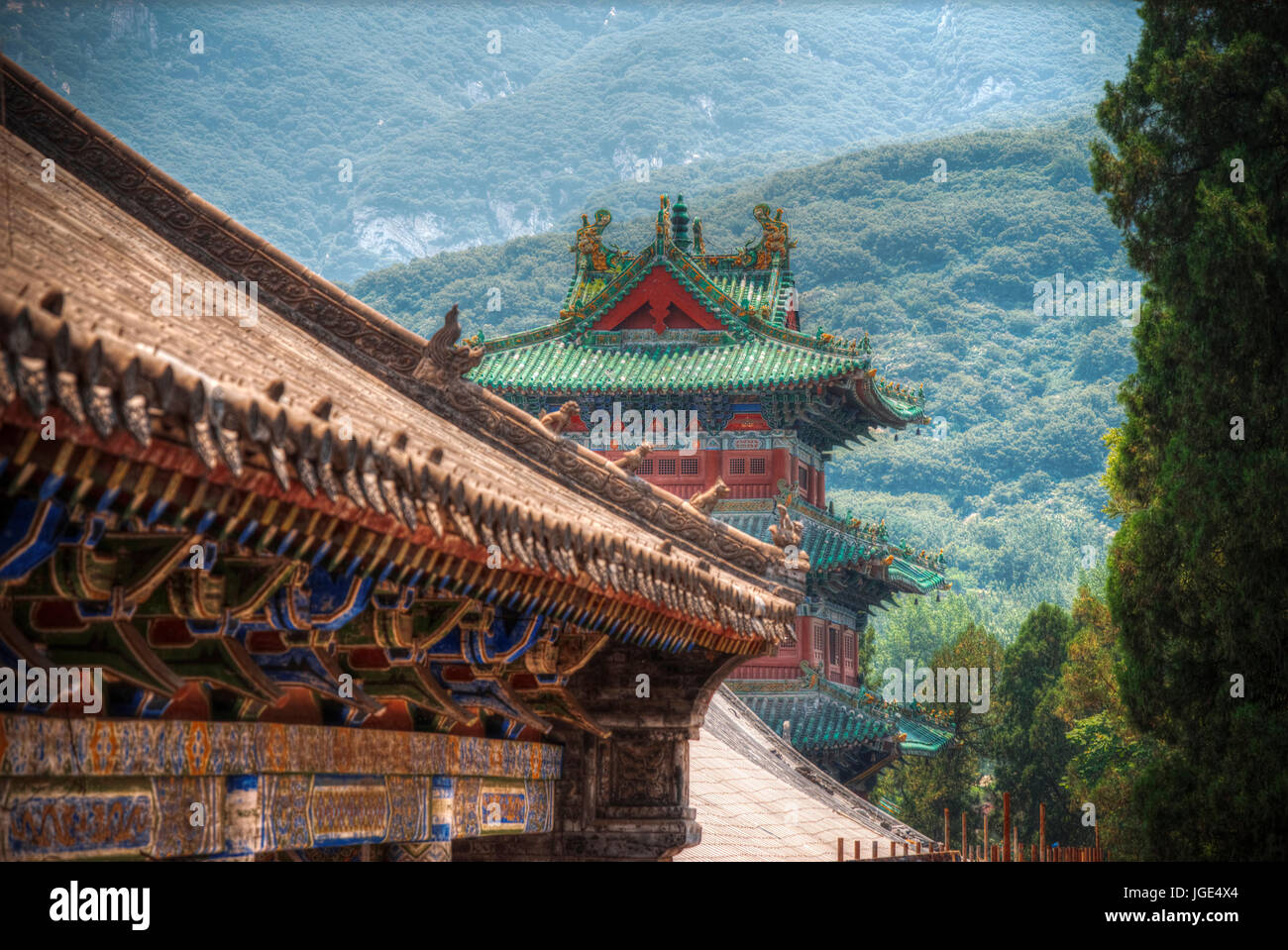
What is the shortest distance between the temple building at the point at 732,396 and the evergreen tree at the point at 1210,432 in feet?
41.6

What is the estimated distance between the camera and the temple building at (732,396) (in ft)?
89.4

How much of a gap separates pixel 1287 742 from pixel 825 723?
1535cm

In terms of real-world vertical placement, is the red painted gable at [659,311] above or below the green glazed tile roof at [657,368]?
above

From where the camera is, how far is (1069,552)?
270 feet

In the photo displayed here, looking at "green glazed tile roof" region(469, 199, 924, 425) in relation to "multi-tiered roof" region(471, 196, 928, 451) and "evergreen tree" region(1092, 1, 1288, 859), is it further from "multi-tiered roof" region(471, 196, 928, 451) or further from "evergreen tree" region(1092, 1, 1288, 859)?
"evergreen tree" region(1092, 1, 1288, 859)

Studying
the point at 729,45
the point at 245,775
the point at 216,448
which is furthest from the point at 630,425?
the point at 729,45

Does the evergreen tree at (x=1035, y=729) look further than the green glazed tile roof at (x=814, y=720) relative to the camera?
Yes

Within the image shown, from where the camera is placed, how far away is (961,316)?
91500 mm

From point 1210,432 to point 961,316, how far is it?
3173 inches

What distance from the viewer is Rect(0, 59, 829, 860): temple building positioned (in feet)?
12.5
